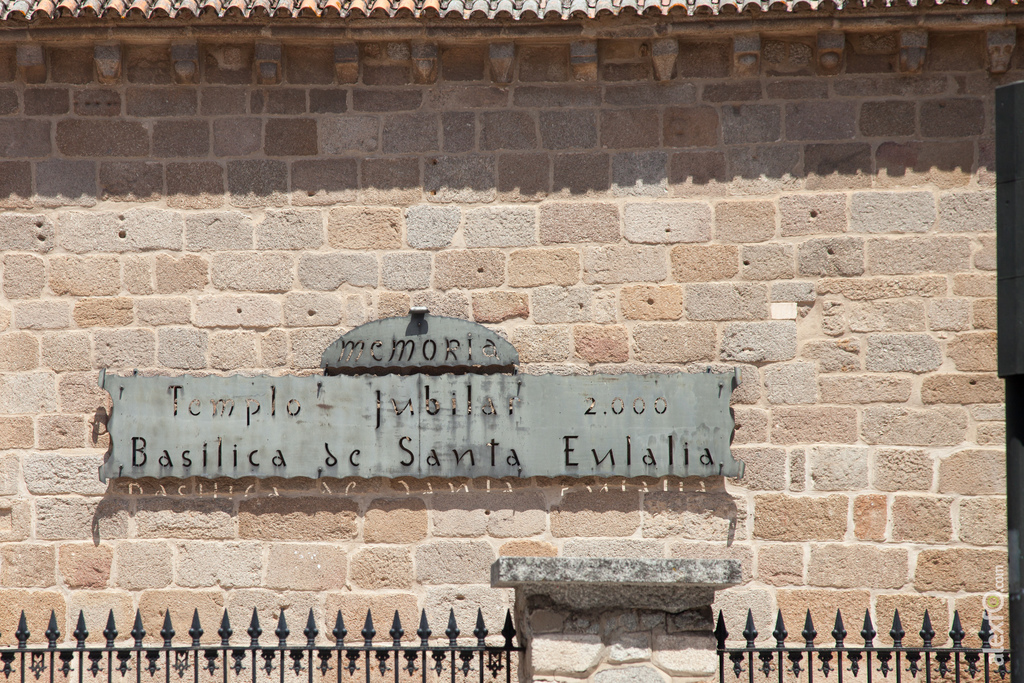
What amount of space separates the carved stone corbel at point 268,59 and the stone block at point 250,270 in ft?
3.52

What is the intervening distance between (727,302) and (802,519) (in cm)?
131

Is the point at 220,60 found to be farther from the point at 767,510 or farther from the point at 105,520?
the point at 767,510

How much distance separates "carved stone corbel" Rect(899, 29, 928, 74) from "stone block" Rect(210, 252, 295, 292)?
12.4 ft

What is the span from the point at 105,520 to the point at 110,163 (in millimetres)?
2123

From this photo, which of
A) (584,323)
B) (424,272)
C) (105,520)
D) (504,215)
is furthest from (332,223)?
(105,520)

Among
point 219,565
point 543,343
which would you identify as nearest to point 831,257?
point 543,343

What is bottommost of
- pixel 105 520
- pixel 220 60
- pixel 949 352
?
pixel 105 520

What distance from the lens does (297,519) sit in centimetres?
604

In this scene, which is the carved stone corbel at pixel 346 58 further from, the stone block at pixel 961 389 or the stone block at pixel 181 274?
the stone block at pixel 961 389

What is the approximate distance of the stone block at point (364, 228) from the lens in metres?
6.21

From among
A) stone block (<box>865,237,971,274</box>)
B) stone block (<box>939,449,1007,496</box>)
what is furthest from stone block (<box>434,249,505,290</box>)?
stone block (<box>939,449,1007,496</box>)

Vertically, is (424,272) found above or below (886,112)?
below

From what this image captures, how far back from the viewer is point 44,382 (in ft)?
20.1

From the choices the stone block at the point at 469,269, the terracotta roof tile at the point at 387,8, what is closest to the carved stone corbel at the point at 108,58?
the terracotta roof tile at the point at 387,8
